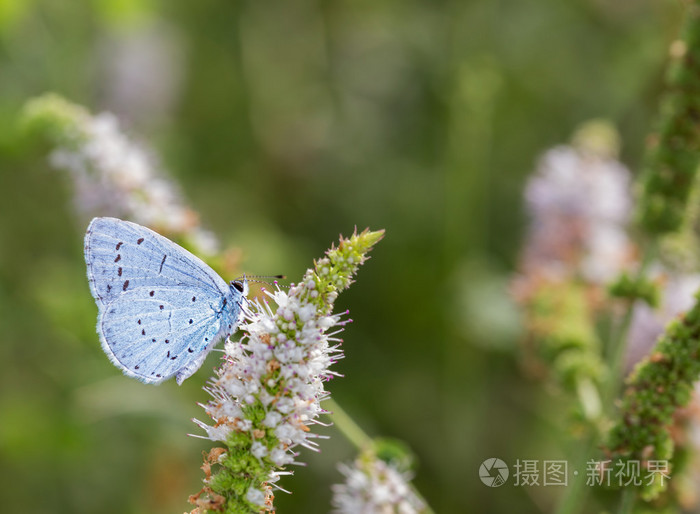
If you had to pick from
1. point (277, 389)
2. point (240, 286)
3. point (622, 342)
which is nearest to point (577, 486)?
point (622, 342)

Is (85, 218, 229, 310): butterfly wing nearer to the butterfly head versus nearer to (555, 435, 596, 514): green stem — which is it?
the butterfly head

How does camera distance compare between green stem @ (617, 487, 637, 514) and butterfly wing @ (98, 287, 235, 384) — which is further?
butterfly wing @ (98, 287, 235, 384)

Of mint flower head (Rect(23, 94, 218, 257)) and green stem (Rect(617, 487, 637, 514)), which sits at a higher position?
mint flower head (Rect(23, 94, 218, 257))

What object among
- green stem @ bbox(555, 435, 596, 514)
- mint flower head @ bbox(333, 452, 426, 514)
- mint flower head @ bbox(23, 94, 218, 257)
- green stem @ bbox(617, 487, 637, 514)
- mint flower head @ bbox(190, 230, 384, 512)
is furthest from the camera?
mint flower head @ bbox(23, 94, 218, 257)

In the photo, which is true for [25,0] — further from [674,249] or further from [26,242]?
[674,249]

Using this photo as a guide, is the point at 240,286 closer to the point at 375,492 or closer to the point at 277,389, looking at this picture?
the point at 277,389

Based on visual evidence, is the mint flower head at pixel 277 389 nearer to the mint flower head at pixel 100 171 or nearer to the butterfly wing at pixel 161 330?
the butterfly wing at pixel 161 330

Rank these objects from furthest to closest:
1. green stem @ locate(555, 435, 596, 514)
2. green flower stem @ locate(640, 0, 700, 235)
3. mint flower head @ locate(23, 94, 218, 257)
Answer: mint flower head @ locate(23, 94, 218, 257), green flower stem @ locate(640, 0, 700, 235), green stem @ locate(555, 435, 596, 514)

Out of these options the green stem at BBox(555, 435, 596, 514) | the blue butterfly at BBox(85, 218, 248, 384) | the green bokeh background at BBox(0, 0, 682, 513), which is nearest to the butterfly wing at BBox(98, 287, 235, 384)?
the blue butterfly at BBox(85, 218, 248, 384)
